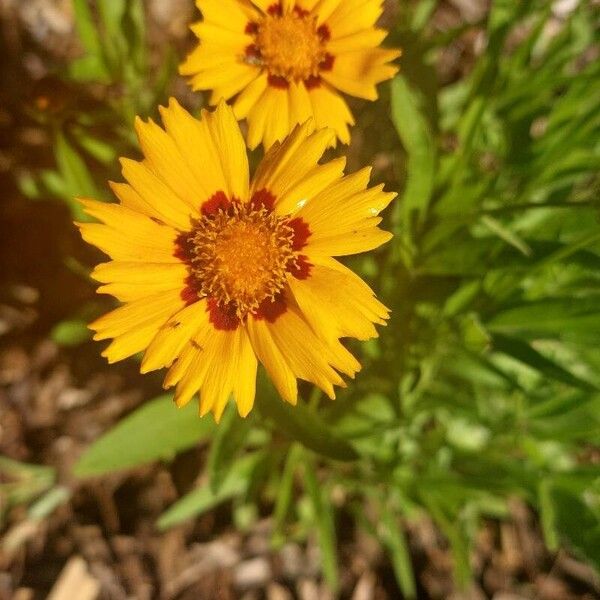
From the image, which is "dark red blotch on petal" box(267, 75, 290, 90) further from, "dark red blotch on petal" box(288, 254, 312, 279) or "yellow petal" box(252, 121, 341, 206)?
"dark red blotch on petal" box(288, 254, 312, 279)

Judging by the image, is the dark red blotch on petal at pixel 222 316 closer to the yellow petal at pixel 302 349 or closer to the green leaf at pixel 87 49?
the yellow petal at pixel 302 349

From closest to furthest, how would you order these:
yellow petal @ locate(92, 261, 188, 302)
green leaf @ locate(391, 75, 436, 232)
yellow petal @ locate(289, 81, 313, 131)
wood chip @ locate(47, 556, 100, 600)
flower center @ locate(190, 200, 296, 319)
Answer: yellow petal @ locate(92, 261, 188, 302) < flower center @ locate(190, 200, 296, 319) < yellow petal @ locate(289, 81, 313, 131) < green leaf @ locate(391, 75, 436, 232) < wood chip @ locate(47, 556, 100, 600)

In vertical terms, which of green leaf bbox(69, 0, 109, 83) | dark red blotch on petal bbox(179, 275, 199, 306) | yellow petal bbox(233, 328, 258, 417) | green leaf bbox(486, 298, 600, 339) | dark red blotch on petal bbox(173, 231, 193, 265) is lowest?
green leaf bbox(486, 298, 600, 339)

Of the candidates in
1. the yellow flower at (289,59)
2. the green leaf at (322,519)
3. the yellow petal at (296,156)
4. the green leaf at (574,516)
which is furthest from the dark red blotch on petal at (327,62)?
the green leaf at (574,516)

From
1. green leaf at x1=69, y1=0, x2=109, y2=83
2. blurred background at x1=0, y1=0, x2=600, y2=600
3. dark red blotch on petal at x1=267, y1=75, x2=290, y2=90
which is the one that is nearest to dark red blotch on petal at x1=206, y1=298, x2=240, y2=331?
blurred background at x1=0, y1=0, x2=600, y2=600

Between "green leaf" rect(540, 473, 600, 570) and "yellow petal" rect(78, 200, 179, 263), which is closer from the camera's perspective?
"yellow petal" rect(78, 200, 179, 263)

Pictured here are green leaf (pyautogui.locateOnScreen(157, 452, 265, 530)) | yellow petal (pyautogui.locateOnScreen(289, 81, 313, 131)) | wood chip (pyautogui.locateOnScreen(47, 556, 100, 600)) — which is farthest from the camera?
wood chip (pyautogui.locateOnScreen(47, 556, 100, 600))

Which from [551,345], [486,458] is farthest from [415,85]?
[486,458]


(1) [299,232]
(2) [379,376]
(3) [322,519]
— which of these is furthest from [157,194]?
(3) [322,519]
